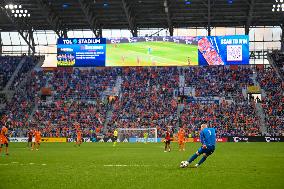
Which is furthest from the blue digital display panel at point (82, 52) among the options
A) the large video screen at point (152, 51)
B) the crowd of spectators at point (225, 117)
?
the crowd of spectators at point (225, 117)

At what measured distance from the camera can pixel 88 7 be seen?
6381 centimetres

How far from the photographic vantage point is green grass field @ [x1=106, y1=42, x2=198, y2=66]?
62062 millimetres

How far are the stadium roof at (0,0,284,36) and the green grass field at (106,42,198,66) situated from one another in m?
4.55

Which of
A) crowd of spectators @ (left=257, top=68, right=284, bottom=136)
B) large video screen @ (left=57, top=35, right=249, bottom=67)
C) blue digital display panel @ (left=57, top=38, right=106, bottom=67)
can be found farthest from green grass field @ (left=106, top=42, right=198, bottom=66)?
crowd of spectators @ (left=257, top=68, right=284, bottom=136)

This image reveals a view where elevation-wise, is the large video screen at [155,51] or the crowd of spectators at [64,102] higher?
the large video screen at [155,51]

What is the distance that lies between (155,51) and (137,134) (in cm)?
1112

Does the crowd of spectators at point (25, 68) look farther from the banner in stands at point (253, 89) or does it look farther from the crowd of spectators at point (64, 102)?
the banner in stands at point (253, 89)

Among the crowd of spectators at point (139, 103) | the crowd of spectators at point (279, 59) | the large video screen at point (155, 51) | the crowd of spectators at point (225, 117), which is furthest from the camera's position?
the crowd of spectators at point (279, 59)

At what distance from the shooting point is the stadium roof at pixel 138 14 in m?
62.6

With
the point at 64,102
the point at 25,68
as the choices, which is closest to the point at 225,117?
the point at 64,102

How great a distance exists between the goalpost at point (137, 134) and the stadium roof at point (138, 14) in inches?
604

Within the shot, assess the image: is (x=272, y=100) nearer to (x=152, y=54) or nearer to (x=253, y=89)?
(x=253, y=89)

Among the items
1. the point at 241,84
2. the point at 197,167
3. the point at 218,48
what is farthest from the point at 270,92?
the point at 197,167

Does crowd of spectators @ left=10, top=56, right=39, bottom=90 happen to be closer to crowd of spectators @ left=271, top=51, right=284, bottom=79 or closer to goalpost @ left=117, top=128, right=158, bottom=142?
goalpost @ left=117, top=128, right=158, bottom=142
